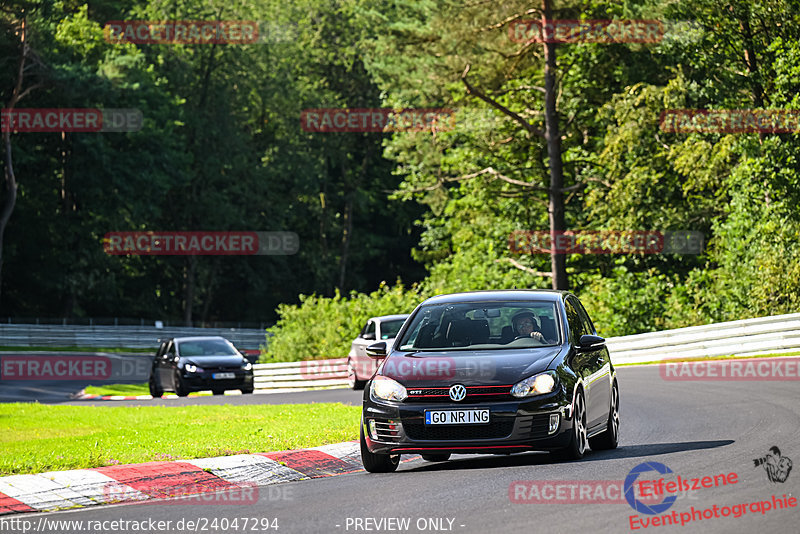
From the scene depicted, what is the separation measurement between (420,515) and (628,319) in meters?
28.5

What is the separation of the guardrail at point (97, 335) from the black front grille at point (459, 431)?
51.0m

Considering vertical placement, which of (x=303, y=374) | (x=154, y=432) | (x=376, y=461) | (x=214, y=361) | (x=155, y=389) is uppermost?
(x=376, y=461)

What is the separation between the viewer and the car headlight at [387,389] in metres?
10.6

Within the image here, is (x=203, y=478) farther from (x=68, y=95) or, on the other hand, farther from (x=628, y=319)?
(x=68, y=95)

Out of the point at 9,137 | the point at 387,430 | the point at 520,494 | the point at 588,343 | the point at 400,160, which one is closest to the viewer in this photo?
the point at 520,494

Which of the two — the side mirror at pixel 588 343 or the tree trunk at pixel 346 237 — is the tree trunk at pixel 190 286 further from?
the side mirror at pixel 588 343

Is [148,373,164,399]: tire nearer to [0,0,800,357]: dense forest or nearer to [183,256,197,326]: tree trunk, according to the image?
[0,0,800,357]: dense forest

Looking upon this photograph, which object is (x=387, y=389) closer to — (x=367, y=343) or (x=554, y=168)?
(x=367, y=343)

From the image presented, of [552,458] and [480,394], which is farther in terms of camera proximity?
[552,458]

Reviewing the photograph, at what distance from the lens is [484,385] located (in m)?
10.4

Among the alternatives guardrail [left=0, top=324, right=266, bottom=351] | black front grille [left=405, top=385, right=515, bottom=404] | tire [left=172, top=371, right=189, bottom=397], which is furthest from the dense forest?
black front grille [left=405, top=385, right=515, bottom=404]

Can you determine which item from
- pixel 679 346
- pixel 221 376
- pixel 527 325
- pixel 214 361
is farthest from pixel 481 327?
pixel 214 361

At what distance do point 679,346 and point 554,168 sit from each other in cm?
1401

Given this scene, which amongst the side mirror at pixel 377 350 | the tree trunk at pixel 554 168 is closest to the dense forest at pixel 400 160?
the tree trunk at pixel 554 168
